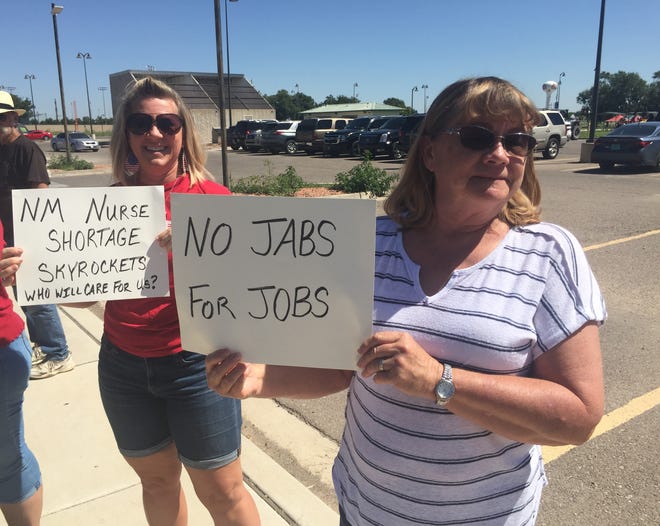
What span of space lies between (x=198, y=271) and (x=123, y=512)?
189 cm

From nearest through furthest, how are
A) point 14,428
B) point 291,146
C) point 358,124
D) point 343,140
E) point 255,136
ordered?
point 14,428 → point 343,140 → point 358,124 → point 291,146 → point 255,136

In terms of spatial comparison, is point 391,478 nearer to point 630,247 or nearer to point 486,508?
point 486,508

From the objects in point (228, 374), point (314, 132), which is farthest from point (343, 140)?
point (228, 374)

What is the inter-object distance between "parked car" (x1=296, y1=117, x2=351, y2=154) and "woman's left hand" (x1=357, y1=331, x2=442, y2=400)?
80.0 feet

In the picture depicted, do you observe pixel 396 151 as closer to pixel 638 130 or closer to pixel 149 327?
pixel 638 130

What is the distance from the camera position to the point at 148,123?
195cm

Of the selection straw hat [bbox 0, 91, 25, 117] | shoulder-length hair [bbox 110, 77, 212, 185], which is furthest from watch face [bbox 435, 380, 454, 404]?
straw hat [bbox 0, 91, 25, 117]

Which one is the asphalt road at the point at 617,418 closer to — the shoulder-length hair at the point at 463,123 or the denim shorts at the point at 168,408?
the denim shorts at the point at 168,408

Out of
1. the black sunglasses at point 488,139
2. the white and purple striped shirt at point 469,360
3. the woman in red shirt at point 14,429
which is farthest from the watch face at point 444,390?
the woman in red shirt at point 14,429

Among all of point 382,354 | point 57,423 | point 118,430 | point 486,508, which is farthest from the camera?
point 57,423

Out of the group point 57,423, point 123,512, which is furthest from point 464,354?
point 57,423

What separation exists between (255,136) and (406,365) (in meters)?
28.4

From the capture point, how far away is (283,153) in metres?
28.4

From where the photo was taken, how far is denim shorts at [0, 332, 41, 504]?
2.02m
